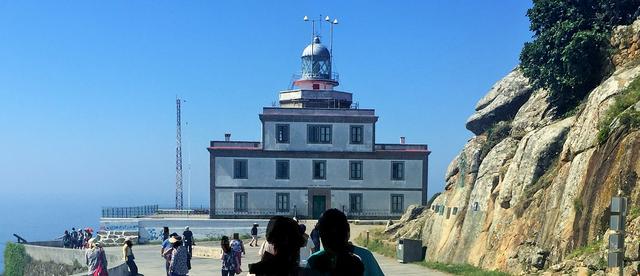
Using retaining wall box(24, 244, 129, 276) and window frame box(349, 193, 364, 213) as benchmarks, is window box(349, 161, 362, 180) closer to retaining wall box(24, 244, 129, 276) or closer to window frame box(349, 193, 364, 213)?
window frame box(349, 193, 364, 213)

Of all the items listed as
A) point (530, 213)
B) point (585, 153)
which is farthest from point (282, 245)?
point (530, 213)

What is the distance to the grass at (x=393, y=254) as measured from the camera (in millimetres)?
22375

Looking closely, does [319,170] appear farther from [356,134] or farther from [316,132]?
[356,134]

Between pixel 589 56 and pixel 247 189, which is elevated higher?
pixel 589 56

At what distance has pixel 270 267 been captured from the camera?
→ 17.0ft

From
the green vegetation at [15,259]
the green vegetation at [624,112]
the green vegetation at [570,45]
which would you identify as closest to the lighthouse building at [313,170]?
the green vegetation at [15,259]

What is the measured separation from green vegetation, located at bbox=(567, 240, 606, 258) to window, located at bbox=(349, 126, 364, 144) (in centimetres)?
3589

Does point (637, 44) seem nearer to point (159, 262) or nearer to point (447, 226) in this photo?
point (447, 226)

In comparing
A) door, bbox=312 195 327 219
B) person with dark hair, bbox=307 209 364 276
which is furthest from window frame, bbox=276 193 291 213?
person with dark hair, bbox=307 209 364 276

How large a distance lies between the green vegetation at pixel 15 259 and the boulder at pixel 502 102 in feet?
85.4

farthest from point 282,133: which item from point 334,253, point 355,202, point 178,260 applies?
point 334,253

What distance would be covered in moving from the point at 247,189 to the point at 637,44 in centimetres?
3429

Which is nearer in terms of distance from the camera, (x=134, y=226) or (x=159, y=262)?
(x=159, y=262)

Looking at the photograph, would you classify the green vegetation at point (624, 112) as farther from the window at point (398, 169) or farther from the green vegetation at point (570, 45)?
the window at point (398, 169)
